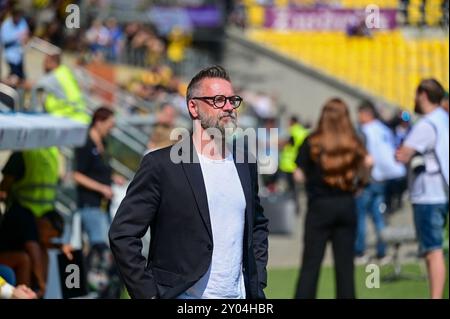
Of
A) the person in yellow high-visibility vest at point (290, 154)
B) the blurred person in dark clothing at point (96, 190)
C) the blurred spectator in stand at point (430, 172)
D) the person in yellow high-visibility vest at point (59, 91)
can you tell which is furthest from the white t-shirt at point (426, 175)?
the person in yellow high-visibility vest at point (290, 154)

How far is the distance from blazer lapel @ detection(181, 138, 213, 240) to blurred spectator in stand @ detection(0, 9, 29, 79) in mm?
11554

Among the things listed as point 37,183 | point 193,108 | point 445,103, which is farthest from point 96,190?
point 193,108

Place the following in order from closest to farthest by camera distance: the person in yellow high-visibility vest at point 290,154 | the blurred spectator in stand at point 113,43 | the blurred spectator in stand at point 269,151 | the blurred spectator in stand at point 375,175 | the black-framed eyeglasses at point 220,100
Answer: the black-framed eyeglasses at point 220,100
the blurred spectator in stand at point 375,175
the blurred spectator in stand at point 269,151
the person in yellow high-visibility vest at point 290,154
the blurred spectator in stand at point 113,43

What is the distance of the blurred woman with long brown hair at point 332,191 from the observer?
931 cm

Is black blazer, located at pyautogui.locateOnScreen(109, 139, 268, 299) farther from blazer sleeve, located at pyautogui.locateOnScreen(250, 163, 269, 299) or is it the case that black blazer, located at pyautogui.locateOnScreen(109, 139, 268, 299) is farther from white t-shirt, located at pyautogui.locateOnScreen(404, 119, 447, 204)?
white t-shirt, located at pyautogui.locateOnScreen(404, 119, 447, 204)

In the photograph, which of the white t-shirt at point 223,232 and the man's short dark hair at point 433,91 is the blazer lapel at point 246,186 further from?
the man's short dark hair at point 433,91

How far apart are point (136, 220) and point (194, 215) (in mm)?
272

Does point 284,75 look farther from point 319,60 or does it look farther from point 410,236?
point 410,236

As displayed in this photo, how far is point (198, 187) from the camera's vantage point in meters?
5.25

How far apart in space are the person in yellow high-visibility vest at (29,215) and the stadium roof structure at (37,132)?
0.31 metres

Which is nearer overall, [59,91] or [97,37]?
[59,91]

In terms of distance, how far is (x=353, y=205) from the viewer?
9.39 metres

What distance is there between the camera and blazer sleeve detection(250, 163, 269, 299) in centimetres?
555

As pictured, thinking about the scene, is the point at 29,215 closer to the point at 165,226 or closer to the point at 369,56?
the point at 165,226
